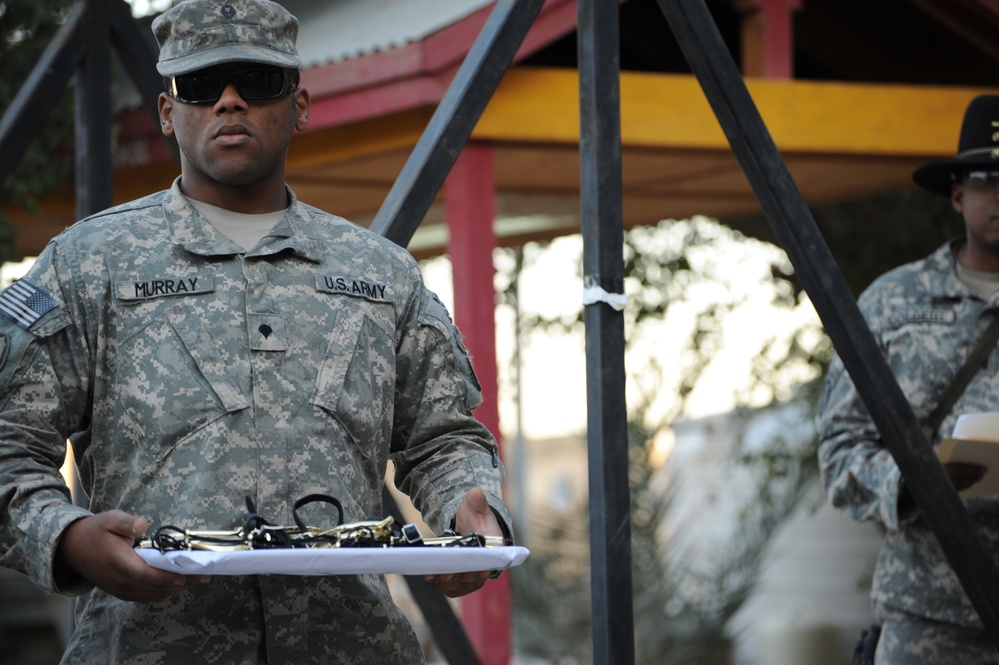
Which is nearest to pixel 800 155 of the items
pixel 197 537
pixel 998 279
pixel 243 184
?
pixel 998 279

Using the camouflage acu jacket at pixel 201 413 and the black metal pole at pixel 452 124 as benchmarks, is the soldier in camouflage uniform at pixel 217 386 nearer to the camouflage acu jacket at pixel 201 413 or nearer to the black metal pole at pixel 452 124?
the camouflage acu jacket at pixel 201 413

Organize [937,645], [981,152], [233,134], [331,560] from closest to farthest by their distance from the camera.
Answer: [331,560] → [233,134] → [937,645] → [981,152]

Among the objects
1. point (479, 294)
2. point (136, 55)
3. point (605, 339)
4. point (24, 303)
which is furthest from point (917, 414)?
point (24, 303)

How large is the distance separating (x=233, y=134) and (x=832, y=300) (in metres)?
1.73

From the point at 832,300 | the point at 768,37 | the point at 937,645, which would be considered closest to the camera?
the point at 832,300

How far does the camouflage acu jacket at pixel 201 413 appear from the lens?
2.31 m

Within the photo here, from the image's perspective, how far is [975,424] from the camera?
145 inches

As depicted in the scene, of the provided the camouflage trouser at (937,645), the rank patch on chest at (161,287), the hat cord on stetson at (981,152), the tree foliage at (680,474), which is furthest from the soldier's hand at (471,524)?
the tree foliage at (680,474)

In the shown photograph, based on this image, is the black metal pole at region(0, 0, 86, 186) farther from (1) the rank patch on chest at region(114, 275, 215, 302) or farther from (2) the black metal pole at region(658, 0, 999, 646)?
(1) the rank patch on chest at region(114, 275, 215, 302)

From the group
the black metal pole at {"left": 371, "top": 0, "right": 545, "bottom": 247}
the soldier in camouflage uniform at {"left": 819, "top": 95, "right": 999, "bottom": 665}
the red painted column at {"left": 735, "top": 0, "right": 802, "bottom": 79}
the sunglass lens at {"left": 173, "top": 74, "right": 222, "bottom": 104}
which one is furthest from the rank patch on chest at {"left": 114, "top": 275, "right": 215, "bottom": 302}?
the red painted column at {"left": 735, "top": 0, "right": 802, "bottom": 79}

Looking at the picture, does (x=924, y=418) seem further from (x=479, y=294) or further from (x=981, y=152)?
(x=479, y=294)

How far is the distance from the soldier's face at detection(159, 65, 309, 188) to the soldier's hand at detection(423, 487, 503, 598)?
0.61 metres

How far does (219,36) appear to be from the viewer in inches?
96.9

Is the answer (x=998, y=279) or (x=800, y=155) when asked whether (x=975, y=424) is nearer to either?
(x=998, y=279)
